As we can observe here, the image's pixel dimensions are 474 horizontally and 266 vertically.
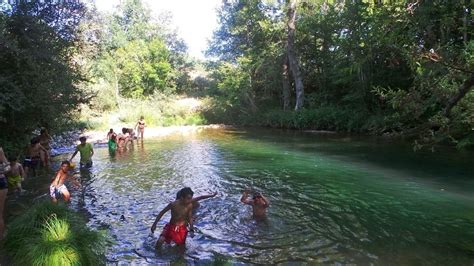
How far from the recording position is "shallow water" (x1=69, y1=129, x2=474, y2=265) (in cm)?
737

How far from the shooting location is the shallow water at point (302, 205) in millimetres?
7367

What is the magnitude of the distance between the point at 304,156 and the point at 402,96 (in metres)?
14.3

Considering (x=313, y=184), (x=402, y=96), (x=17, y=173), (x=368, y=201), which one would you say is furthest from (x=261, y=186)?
(x=402, y=96)

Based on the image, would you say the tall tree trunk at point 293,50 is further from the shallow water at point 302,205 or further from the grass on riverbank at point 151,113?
the shallow water at point 302,205

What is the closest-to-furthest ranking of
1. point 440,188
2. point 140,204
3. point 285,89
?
1. point 140,204
2. point 440,188
3. point 285,89

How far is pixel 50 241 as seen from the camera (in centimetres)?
572

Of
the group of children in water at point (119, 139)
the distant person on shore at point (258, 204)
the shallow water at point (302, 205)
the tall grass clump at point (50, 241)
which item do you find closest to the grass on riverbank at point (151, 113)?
the group of children in water at point (119, 139)

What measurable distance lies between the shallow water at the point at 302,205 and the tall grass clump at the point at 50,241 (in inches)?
37.7

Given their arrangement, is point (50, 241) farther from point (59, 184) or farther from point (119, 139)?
point (119, 139)

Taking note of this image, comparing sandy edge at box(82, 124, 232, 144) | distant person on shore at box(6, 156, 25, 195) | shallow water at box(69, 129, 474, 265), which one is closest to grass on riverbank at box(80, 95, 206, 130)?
sandy edge at box(82, 124, 232, 144)

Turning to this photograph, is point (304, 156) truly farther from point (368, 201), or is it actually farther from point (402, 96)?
point (402, 96)

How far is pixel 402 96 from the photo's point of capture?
4.71 metres

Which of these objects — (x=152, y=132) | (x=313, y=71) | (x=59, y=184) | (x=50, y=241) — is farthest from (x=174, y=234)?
(x=313, y=71)

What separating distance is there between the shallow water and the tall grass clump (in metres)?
0.96
